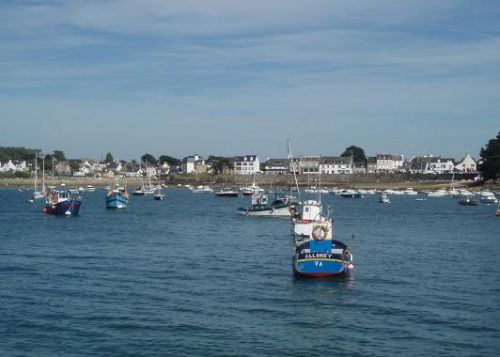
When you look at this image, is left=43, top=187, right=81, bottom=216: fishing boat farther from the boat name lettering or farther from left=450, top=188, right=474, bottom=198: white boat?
left=450, top=188, right=474, bottom=198: white boat

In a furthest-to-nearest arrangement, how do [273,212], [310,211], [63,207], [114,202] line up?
1. [114,202]
2. [63,207]
3. [273,212]
4. [310,211]

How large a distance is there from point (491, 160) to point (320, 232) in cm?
15112

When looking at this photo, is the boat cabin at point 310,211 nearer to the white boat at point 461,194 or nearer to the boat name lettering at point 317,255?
the boat name lettering at point 317,255

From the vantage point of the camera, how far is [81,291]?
37469 mm

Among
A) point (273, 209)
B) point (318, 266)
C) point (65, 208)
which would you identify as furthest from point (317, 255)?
point (65, 208)

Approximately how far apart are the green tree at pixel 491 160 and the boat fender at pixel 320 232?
482ft

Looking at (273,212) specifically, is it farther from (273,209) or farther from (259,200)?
(259,200)

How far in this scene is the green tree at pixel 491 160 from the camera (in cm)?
18038

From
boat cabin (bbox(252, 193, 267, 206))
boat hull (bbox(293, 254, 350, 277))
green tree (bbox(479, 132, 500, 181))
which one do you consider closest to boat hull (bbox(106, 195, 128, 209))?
boat cabin (bbox(252, 193, 267, 206))

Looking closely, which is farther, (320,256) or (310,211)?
(310,211)

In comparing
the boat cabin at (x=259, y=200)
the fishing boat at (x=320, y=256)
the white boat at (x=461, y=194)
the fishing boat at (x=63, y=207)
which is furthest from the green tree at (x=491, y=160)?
the fishing boat at (x=320, y=256)

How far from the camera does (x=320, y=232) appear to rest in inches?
1617

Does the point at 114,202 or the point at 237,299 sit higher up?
the point at 114,202

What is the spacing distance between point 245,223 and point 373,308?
51240 mm
